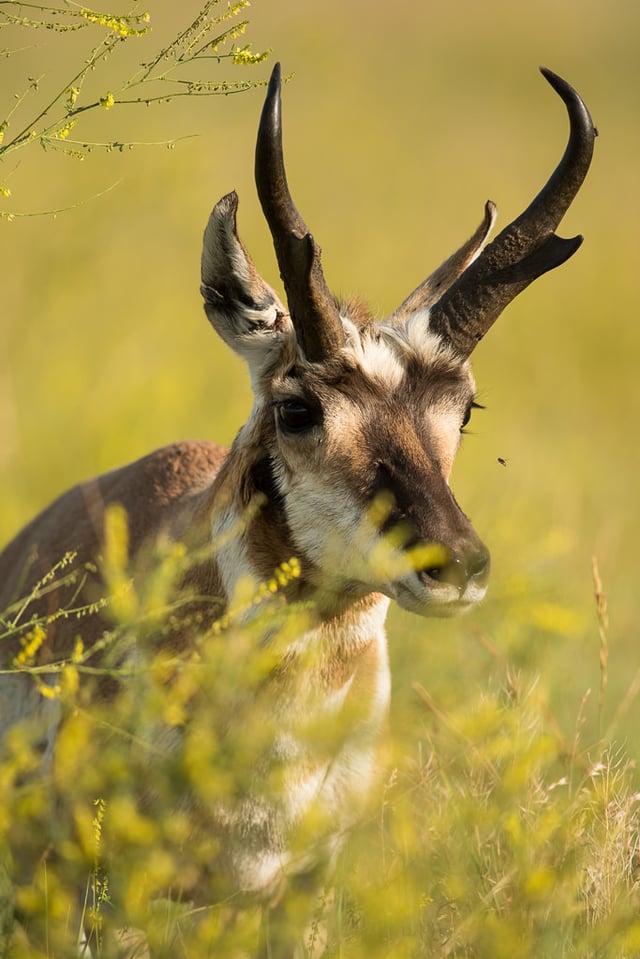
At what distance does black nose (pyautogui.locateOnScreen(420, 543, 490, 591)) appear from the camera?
149 inches

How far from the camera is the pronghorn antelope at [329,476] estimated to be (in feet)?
13.3

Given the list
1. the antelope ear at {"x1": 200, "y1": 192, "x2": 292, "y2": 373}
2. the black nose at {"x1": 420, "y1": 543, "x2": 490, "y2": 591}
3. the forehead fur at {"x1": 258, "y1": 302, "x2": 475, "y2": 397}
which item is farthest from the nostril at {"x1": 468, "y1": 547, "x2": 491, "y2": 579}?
the antelope ear at {"x1": 200, "y1": 192, "x2": 292, "y2": 373}

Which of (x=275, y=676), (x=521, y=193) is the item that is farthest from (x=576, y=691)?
(x=521, y=193)

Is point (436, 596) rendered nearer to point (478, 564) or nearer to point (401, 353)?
point (478, 564)

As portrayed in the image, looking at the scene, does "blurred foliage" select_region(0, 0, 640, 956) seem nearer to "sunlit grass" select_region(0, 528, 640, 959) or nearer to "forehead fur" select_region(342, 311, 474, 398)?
"sunlit grass" select_region(0, 528, 640, 959)

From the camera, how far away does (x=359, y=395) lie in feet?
14.3

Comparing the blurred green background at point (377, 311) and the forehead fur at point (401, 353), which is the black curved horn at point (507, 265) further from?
the blurred green background at point (377, 311)

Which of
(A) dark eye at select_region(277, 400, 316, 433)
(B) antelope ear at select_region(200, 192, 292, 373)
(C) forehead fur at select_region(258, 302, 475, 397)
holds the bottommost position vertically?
(A) dark eye at select_region(277, 400, 316, 433)

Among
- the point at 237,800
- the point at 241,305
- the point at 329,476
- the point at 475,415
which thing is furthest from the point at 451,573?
the point at 475,415

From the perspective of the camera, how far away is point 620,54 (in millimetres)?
37906

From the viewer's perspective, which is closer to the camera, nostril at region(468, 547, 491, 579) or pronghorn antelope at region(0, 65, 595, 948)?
nostril at region(468, 547, 491, 579)

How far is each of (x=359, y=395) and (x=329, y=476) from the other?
33 centimetres

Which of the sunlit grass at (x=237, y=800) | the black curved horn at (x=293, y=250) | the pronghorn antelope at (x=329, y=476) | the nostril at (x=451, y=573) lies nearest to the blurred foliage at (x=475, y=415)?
the sunlit grass at (x=237, y=800)

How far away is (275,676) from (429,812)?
2.54 ft
